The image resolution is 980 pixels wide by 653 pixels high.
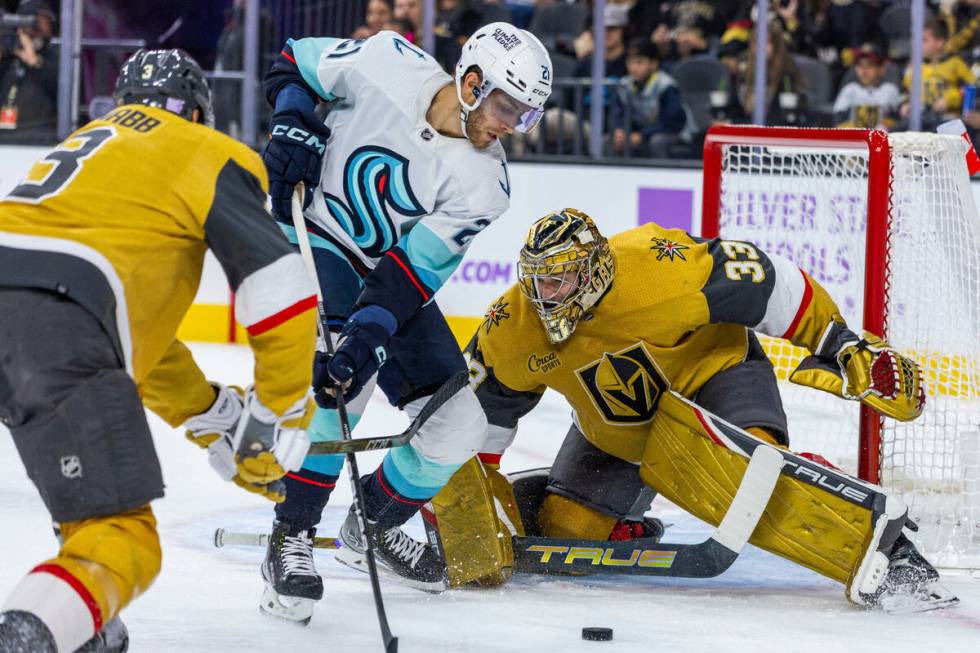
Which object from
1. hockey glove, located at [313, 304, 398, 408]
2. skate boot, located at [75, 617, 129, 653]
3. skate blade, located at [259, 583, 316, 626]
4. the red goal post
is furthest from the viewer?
the red goal post

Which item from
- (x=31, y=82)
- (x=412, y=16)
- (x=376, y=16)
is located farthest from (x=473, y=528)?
(x=31, y=82)

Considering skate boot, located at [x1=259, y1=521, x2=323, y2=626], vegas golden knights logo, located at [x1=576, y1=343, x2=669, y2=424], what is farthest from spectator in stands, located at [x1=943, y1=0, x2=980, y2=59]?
skate boot, located at [x1=259, y1=521, x2=323, y2=626]

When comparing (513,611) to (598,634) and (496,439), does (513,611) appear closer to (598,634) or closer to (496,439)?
(598,634)

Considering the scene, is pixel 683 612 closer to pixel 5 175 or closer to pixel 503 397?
pixel 503 397

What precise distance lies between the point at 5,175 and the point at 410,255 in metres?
4.17

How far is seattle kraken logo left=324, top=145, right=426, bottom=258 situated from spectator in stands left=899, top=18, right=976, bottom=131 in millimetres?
3895

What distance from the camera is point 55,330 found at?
7.00 feet

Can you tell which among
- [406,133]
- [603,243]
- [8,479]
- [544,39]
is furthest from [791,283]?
A: [544,39]

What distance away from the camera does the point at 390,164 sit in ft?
10.00

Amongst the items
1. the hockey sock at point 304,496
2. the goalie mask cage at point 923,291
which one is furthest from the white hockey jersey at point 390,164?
the goalie mask cage at point 923,291

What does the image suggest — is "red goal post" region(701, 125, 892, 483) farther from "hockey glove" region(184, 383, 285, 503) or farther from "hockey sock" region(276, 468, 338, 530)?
"hockey glove" region(184, 383, 285, 503)

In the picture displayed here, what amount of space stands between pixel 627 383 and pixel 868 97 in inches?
149

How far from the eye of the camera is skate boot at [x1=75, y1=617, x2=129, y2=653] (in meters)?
2.27

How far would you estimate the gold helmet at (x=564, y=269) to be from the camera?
307 centimetres
